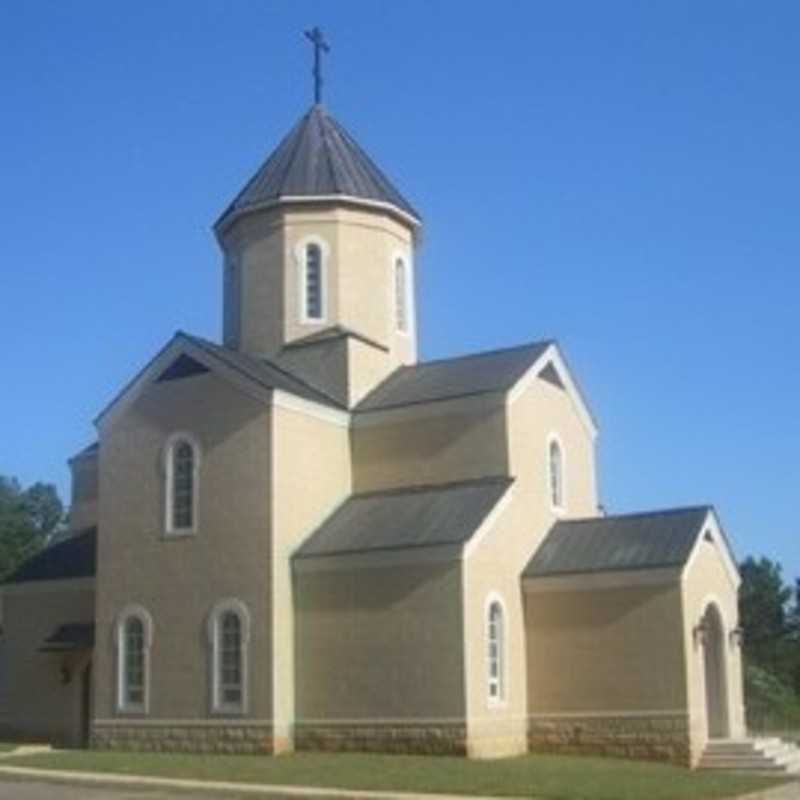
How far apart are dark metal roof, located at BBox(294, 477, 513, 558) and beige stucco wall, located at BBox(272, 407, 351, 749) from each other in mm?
421

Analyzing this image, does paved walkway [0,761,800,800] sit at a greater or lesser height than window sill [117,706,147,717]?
lesser

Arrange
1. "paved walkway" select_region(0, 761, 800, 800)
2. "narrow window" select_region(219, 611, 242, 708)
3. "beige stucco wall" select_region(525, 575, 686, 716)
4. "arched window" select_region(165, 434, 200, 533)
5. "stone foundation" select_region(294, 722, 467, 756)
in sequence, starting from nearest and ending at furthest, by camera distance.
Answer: "paved walkway" select_region(0, 761, 800, 800)
"stone foundation" select_region(294, 722, 467, 756)
"beige stucco wall" select_region(525, 575, 686, 716)
"narrow window" select_region(219, 611, 242, 708)
"arched window" select_region(165, 434, 200, 533)

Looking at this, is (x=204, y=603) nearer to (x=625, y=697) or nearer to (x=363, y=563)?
(x=363, y=563)

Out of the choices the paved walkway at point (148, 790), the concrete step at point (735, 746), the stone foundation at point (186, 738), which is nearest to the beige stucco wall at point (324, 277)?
the stone foundation at point (186, 738)

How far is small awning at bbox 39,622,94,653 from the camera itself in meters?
32.0

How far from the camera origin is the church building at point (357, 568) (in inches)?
1056

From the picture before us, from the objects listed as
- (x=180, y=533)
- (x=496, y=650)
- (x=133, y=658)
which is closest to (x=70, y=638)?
(x=133, y=658)

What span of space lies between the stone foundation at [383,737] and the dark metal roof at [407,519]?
3.49 m

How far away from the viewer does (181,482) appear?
2956 cm

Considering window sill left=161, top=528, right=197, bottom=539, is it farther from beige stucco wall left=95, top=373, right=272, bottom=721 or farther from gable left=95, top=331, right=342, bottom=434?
gable left=95, top=331, right=342, bottom=434

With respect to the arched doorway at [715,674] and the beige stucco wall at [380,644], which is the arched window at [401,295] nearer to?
the beige stucco wall at [380,644]

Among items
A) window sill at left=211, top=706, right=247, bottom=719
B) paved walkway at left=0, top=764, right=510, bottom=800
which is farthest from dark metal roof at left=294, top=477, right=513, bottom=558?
paved walkway at left=0, top=764, right=510, bottom=800

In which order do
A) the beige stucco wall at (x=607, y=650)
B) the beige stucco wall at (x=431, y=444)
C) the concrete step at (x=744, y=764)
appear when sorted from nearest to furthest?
1. the concrete step at (x=744, y=764)
2. the beige stucco wall at (x=607, y=650)
3. the beige stucco wall at (x=431, y=444)

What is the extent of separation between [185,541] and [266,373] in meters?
4.12
